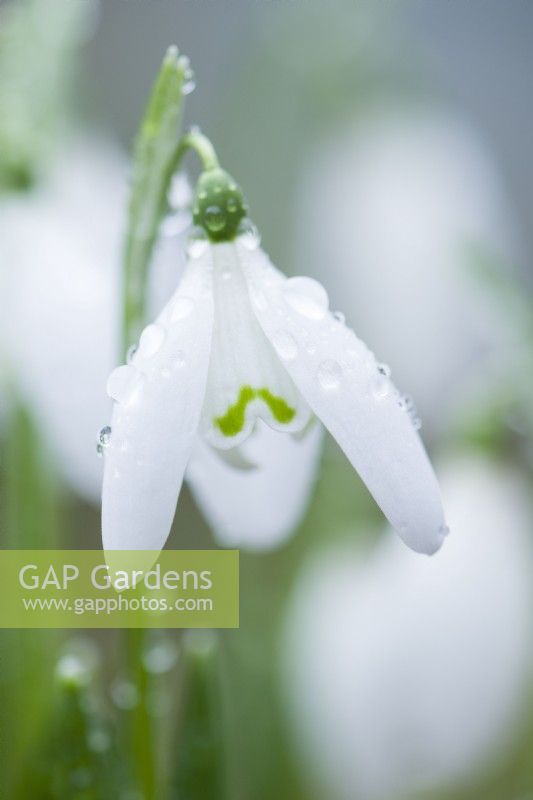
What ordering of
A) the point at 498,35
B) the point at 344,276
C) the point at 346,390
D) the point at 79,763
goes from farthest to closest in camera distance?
1. the point at 498,35
2. the point at 344,276
3. the point at 79,763
4. the point at 346,390

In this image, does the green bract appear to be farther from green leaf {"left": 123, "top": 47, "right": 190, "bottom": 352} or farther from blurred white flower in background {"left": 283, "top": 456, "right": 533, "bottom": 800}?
blurred white flower in background {"left": 283, "top": 456, "right": 533, "bottom": 800}

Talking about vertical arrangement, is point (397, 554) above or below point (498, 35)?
below

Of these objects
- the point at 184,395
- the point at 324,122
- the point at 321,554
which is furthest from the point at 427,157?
the point at 184,395

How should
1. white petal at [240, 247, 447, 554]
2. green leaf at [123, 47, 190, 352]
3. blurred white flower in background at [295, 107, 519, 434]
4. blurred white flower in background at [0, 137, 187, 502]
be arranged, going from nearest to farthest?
white petal at [240, 247, 447, 554] < green leaf at [123, 47, 190, 352] < blurred white flower in background at [0, 137, 187, 502] < blurred white flower in background at [295, 107, 519, 434]

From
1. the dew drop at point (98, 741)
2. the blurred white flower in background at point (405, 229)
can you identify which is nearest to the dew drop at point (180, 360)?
the dew drop at point (98, 741)

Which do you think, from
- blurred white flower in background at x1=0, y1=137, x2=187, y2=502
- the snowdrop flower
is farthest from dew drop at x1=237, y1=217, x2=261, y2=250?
blurred white flower in background at x1=0, y1=137, x2=187, y2=502

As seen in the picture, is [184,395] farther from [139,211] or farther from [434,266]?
[434,266]
